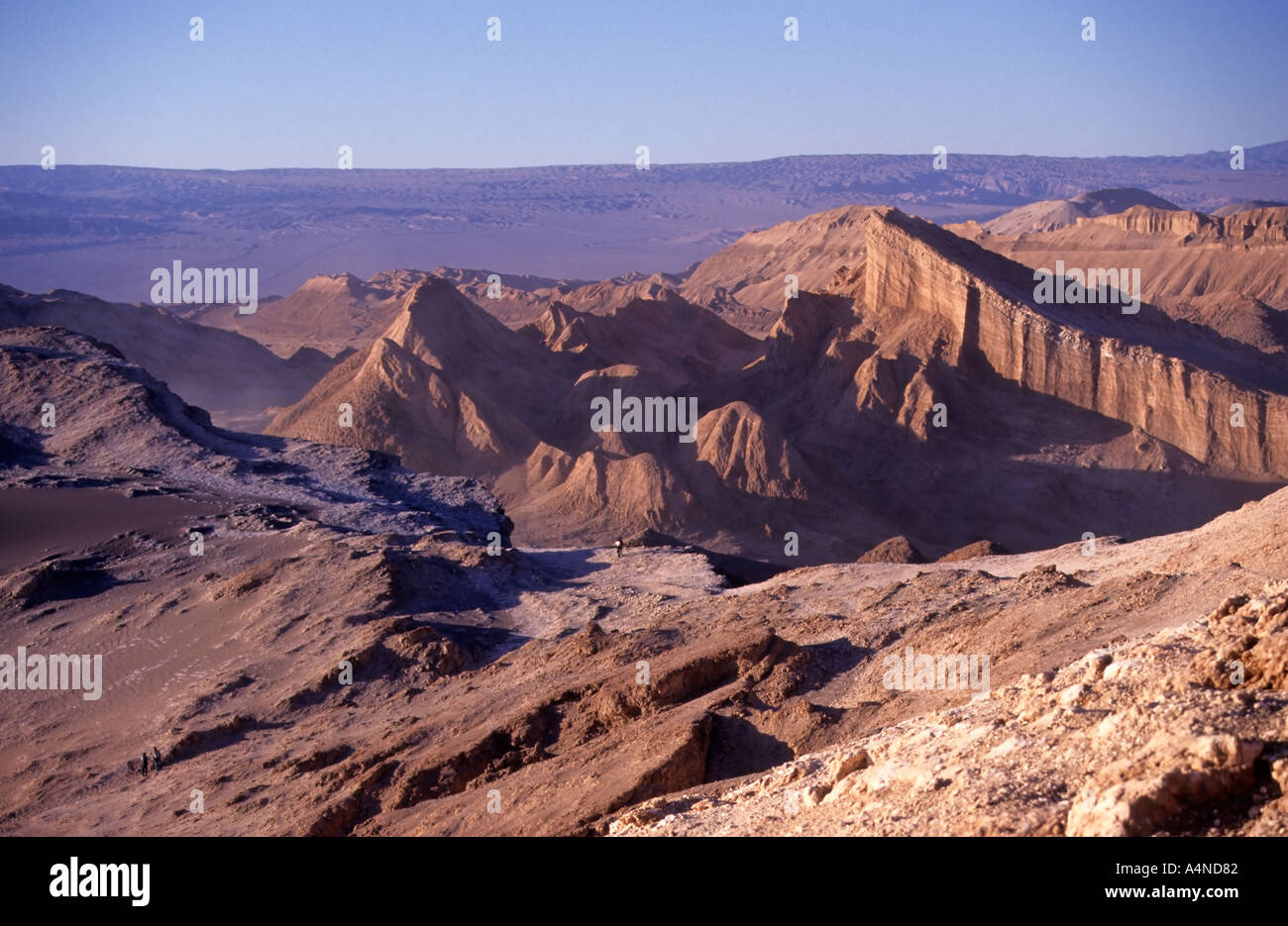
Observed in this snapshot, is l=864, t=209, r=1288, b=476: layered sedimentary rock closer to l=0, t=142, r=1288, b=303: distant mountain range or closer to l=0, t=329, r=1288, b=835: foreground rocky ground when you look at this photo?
l=0, t=329, r=1288, b=835: foreground rocky ground

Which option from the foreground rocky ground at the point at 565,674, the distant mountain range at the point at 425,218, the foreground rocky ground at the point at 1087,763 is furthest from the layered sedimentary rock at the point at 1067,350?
the distant mountain range at the point at 425,218

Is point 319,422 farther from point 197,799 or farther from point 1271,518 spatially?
point 1271,518

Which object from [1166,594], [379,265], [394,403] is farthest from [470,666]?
[379,265]

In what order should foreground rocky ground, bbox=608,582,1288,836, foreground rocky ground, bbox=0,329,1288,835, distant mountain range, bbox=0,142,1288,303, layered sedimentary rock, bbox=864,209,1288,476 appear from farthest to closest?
distant mountain range, bbox=0,142,1288,303
layered sedimentary rock, bbox=864,209,1288,476
foreground rocky ground, bbox=0,329,1288,835
foreground rocky ground, bbox=608,582,1288,836

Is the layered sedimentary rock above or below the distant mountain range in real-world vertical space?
below

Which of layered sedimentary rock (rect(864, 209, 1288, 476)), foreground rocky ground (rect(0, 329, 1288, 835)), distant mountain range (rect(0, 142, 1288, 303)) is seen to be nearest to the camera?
foreground rocky ground (rect(0, 329, 1288, 835))

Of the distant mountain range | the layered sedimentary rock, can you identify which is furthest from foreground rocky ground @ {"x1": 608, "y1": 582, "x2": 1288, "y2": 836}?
the distant mountain range

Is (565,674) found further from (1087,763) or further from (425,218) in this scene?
(425,218)

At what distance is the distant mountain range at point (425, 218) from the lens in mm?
122500

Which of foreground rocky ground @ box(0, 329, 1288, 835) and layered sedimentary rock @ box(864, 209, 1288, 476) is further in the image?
layered sedimentary rock @ box(864, 209, 1288, 476)

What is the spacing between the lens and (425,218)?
16312 centimetres

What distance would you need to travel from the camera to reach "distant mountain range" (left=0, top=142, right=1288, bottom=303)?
402 feet

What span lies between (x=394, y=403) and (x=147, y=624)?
55.4 feet

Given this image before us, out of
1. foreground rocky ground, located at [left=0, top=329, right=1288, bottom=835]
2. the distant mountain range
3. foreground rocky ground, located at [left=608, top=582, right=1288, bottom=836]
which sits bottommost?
foreground rocky ground, located at [left=0, top=329, right=1288, bottom=835]
